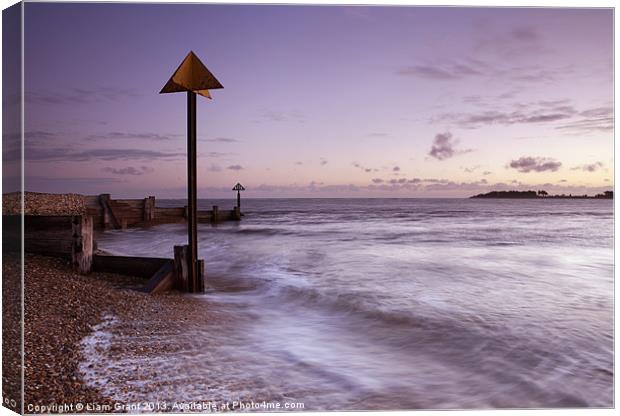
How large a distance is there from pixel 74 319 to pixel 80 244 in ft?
5.69

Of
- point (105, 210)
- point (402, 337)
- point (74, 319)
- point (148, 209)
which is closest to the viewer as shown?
point (74, 319)

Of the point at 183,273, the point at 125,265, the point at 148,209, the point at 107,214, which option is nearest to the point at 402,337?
the point at 183,273

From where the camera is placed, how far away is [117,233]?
14.1 metres

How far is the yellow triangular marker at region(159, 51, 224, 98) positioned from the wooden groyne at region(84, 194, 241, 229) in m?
11.7

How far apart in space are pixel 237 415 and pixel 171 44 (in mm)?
3542

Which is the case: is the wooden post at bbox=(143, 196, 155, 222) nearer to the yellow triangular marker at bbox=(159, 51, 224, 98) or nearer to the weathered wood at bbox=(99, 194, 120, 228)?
the weathered wood at bbox=(99, 194, 120, 228)

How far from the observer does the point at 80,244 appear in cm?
509

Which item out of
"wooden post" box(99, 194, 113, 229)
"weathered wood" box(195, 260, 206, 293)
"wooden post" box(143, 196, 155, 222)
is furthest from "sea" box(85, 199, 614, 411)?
"wooden post" box(143, 196, 155, 222)

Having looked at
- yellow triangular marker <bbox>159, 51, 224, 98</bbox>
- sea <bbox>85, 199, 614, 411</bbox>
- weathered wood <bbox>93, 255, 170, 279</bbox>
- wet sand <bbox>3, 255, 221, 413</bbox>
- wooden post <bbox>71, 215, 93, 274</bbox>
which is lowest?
sea <bbox>85, 199, 614, 411</bbox>

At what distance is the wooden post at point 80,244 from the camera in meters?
5.07

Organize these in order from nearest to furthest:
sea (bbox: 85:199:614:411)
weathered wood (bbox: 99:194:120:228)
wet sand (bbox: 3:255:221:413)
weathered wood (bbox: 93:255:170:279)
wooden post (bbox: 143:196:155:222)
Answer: wet sand (bbox: 3:255:221:413) < sea (bbox: 85:199:614:411) < weathered wood (bbox: 93:255:170:279) < weathered wood (bbox: 99:194:120:228) < wooden post (bbox: 143:196:155:222)

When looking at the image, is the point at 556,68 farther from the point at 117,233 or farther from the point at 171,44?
the point at 117,233

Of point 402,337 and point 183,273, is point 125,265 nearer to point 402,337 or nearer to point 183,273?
point 183,273

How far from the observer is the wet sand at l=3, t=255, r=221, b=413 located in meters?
2.70
